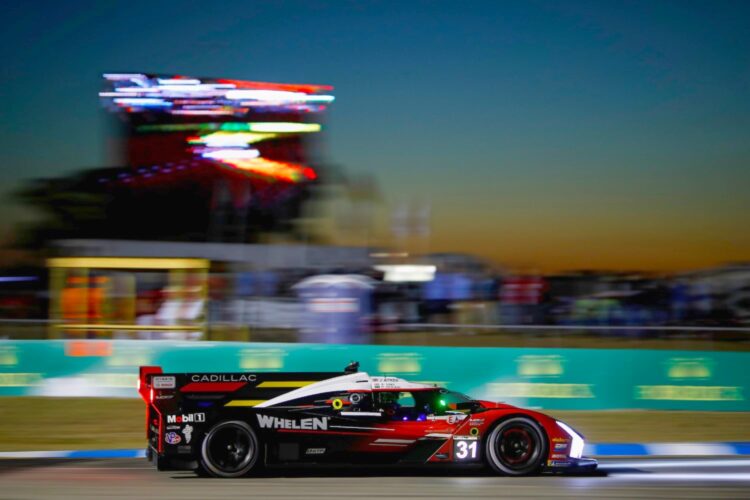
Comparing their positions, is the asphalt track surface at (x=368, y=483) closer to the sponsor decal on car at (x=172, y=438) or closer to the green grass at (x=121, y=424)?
the sponsor decal on car at (x=172, y=438)

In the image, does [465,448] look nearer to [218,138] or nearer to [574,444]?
[574,444]

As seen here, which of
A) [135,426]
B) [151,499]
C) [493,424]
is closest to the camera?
[151,499]

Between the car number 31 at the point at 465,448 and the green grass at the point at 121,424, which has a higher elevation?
the car number 31 at the point at 465,448

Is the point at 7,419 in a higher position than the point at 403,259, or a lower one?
lower

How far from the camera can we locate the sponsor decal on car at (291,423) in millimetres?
8102

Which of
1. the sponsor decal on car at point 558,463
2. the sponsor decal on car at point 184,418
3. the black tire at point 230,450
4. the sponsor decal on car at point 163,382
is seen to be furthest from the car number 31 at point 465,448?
the sponsor decal on car at point 163,382

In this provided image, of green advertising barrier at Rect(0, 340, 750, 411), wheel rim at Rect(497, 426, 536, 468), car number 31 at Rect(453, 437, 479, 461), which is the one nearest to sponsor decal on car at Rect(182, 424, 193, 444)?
car number 31 at Rect(453, 437, 479, 461)

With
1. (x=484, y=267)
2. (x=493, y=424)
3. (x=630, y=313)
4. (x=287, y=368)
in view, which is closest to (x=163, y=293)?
(x=287, y=368)

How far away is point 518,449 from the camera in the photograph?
8.21 m

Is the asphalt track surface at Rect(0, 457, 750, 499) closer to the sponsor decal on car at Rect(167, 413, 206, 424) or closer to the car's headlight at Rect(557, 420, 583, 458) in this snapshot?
the car's headlight at Rect(557, 420, 583, 458)

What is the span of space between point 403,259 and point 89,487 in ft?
43.8

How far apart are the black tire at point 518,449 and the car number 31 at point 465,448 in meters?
0.10

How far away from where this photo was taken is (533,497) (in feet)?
22.9

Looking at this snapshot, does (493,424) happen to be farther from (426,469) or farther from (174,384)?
(174,384)
